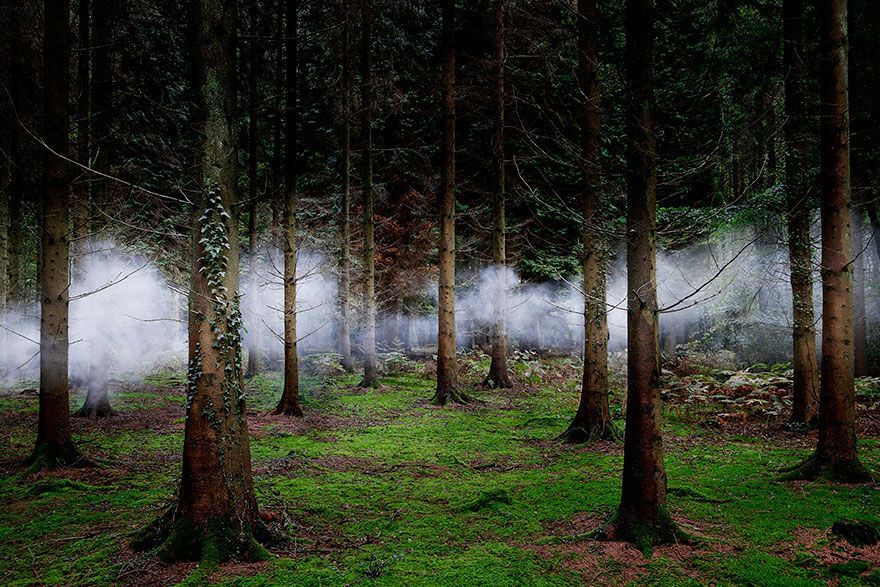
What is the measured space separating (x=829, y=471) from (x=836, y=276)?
2387 mm

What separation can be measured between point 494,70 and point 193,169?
38.2 feet

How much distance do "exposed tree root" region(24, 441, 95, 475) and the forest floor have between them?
225 mm

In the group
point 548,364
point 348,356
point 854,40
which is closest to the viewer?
point 854,40

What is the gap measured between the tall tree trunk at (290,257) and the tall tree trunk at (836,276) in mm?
9017

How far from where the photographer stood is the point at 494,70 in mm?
14250

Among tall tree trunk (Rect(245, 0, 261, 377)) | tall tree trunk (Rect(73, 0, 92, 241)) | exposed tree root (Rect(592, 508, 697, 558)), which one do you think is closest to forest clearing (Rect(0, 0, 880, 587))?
exposed tree root (Rect(592, 508, 697, 558))

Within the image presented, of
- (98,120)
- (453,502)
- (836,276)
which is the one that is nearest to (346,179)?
(98,120)

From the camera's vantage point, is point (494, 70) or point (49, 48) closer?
point (49, 48)

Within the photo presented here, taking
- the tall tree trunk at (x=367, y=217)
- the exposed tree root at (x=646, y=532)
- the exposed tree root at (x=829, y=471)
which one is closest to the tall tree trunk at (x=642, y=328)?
the exposed tree root at (x=646, y=532)

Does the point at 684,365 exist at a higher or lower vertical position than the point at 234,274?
lower

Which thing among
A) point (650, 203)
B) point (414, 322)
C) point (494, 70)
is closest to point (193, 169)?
point (650, 203)

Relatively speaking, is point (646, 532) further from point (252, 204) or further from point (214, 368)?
point (252, 204)

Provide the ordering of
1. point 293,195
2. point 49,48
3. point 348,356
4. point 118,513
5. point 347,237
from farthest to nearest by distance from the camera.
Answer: point 348,356 < point 347,237 < point 293,195 < point 49,48 < point 118,513

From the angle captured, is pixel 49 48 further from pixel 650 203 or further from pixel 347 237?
pixel 347 237
